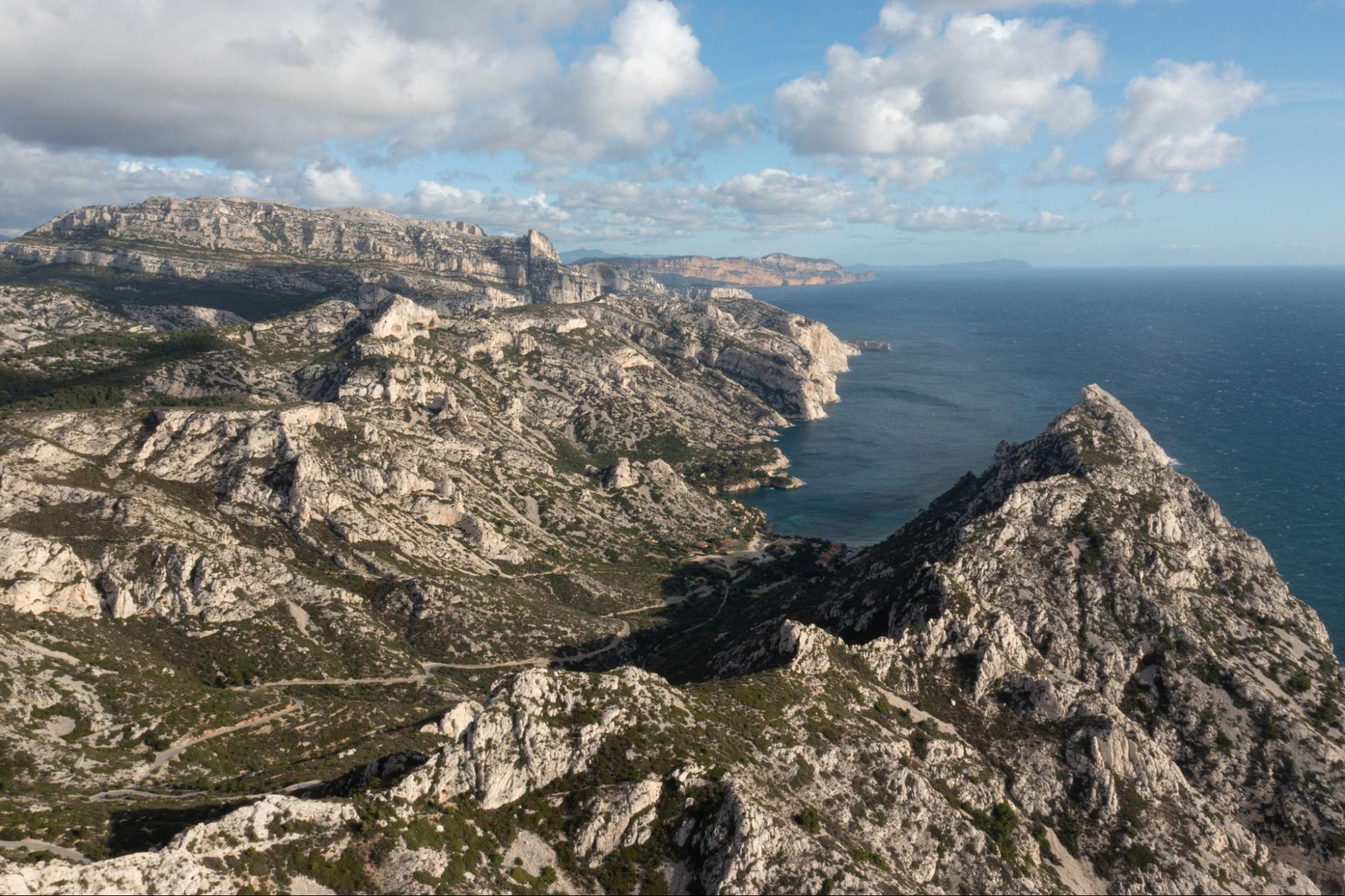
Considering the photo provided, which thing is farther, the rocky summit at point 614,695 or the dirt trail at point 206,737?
the dirt trail at point 206,737

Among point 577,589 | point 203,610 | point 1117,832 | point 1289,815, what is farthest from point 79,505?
point 1289,815

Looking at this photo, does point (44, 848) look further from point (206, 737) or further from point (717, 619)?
point (717, 619)

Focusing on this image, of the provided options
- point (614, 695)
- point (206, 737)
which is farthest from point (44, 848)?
point (614, 695)

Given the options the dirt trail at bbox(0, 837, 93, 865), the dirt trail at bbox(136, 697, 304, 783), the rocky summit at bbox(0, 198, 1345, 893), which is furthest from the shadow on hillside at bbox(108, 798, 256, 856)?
the dirt trail at bbox(136, 697, 304, 783)

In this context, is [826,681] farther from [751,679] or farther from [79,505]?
[79,505]

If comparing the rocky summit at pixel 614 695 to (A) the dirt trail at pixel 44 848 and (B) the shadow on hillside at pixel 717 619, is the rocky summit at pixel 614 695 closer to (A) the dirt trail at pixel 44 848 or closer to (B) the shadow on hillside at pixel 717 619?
(A) the dirt trail at pixel 44 848

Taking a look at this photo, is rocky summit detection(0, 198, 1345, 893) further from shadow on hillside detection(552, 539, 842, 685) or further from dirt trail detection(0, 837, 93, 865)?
shadow on hillside detection(552, 539, 842, 685)

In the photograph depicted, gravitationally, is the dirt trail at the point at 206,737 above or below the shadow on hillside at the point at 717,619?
above

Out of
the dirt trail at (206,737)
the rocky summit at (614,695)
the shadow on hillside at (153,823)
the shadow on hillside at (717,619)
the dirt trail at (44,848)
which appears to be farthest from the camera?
the shadow on hillside at (717,619)

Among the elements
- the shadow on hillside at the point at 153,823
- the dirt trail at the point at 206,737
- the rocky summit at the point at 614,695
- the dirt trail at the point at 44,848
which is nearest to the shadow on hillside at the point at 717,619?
the rocky summit at the point at 614,695
